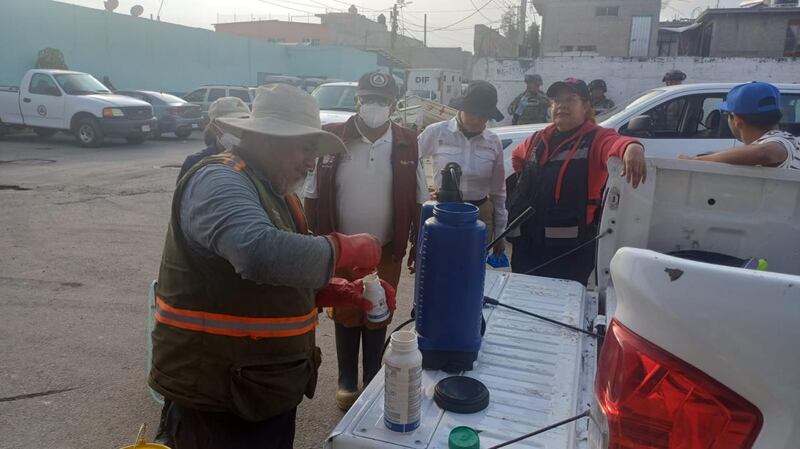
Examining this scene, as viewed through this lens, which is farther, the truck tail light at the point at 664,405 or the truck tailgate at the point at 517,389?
the truck tailgate at the point at 517,389

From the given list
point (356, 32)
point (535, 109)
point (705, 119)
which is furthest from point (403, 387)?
point (356, 32)

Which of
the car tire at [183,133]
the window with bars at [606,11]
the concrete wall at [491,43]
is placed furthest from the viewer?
the concrete wall at [491,43]

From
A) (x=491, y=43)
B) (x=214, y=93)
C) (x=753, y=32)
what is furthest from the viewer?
(x=491, y=43)

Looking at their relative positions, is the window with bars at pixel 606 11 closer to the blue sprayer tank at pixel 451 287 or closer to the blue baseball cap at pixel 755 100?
the blue baseball cap at pixel 755 100

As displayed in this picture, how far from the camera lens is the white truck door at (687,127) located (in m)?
6.85

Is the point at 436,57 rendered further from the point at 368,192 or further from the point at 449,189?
the point at 449,189

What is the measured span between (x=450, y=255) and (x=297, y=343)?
1.86ft

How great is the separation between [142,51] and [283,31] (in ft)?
111

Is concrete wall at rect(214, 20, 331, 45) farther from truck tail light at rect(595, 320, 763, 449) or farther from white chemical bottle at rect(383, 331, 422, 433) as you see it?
truck tail light at rect(595, 320, 763, 449)

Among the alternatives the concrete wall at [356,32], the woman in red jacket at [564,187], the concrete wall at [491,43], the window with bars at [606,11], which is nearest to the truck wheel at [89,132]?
the woman in red jacket at [564,187]

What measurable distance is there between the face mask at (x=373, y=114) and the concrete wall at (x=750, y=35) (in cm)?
2332

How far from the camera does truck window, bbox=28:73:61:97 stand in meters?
14.9

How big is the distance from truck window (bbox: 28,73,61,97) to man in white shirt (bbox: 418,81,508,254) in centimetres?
1425

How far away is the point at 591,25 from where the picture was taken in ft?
88.6
